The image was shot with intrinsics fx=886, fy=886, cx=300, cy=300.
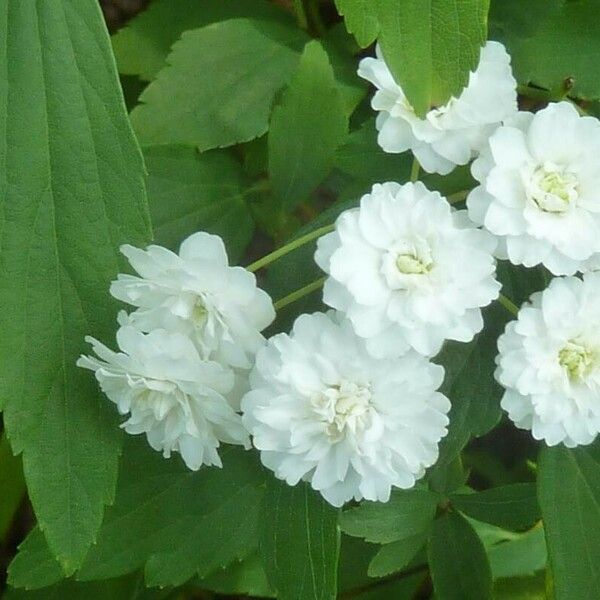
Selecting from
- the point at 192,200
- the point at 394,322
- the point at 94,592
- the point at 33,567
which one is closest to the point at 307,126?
the point at 192,200

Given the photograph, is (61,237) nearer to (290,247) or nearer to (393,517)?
(290,247)

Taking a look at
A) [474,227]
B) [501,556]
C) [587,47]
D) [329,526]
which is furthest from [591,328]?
[501,556]

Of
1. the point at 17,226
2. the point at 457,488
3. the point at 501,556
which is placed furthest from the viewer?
the point at 501,556

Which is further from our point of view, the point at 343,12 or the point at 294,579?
the point at 294,579

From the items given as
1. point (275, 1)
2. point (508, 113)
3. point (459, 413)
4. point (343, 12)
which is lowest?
point (459, 413)

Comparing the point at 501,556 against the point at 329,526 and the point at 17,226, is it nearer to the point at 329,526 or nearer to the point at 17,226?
the point at 329,526

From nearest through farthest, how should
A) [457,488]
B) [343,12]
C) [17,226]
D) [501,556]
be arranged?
[343,12] < [17,226] < [457,488] < [501,556]

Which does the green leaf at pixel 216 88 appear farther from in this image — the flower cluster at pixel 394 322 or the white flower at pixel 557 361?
the white flower at pixel 557 361

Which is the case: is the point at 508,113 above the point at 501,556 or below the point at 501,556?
above
